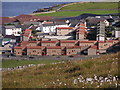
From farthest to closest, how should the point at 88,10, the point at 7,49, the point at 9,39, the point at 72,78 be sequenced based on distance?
the point at 88,10 < the point at 9,39 < the point at 7,49 < the point at 72,78

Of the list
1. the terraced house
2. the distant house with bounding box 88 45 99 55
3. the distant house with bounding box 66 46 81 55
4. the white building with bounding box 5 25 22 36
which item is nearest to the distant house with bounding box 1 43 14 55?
the terraced house

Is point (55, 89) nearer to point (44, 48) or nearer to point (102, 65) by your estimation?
point (102, 65)

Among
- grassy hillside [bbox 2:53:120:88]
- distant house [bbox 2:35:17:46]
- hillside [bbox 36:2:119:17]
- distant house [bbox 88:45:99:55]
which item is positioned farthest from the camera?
hillside [bbox 36:2:119:17]

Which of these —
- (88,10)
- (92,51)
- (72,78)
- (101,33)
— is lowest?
(92,51)

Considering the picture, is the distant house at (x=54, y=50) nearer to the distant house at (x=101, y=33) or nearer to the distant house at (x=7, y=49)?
the distant house at (x=7, y=49)

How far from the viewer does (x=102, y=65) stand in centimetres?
278

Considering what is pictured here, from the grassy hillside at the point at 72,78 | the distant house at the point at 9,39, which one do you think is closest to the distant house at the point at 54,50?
the distant house at the point at 9,39

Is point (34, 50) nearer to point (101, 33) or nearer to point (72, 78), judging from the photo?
point (101, 33)

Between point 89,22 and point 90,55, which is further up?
point 89,22

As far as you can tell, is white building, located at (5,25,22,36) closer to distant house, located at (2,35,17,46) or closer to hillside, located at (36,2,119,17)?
distant house, located at (2,35,17,46)

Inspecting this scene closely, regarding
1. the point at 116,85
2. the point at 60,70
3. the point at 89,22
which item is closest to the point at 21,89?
the point at 116,85

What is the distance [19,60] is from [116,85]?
5.70m

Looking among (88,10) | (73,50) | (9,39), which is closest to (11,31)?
(9,39)

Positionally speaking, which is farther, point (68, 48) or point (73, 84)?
point (68, 48)
